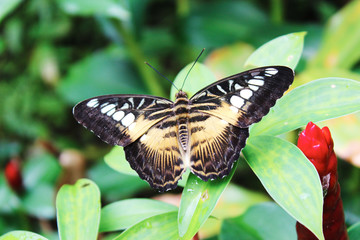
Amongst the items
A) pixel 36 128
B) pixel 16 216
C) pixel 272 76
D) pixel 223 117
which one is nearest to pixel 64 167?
pixel 16 216

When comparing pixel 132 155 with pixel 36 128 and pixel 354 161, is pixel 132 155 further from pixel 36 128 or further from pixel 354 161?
pixel 36 128

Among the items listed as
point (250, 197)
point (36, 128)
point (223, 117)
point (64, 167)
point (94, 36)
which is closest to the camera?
point (223, 117)

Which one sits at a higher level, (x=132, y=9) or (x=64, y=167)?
(x=132, y=9)

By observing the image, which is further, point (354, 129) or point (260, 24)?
point (260, 24)

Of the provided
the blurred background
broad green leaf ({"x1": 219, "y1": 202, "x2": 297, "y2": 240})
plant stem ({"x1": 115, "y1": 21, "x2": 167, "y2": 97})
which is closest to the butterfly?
broad green leaf ({"x1": 219, "y1": 202, "x2": 297, "y2": 240})

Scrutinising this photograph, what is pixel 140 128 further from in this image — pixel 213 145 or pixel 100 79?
pixel 100 79

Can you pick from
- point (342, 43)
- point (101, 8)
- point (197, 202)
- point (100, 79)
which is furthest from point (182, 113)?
point (100, 79)

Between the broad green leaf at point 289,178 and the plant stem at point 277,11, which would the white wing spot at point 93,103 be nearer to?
the broad green leaf at point 289,178
